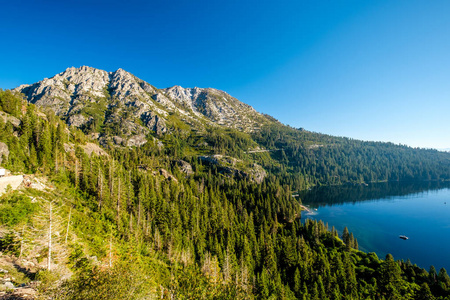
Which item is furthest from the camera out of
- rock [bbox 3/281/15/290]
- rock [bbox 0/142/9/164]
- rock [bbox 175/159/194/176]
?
rock [bbox 175/159/194/176]

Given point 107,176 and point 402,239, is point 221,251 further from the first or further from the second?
point 402,239

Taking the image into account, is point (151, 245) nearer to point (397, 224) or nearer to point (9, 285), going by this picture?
point (9, 285)

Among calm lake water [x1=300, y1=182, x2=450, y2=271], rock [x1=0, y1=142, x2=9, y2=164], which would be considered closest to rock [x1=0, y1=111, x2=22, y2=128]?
rock [x1=0, y1=142, x2=9, y2=164]

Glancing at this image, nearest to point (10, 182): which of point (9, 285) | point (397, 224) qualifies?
point (9, 285)

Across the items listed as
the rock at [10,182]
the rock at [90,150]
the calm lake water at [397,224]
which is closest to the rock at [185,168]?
the rock at [90,150]

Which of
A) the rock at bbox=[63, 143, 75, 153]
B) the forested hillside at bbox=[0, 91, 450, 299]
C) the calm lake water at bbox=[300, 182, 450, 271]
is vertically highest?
the rock at bbox=[63, 143, 75, 153]

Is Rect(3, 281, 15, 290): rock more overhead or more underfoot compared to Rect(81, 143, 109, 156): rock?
more underfoot

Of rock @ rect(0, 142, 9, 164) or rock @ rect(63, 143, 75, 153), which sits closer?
rock @ rect(0, 142, 9, 164)

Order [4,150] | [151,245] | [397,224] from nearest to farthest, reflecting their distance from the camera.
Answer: [4,150] < [151,245] < [397,224]

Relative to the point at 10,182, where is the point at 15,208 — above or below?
below

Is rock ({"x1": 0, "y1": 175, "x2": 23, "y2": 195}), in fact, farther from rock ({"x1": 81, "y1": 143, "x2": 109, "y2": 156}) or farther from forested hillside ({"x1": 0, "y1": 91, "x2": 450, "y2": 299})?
rock ({"x1": 81, "y1": 143, "x2": 109, "y2": 156})

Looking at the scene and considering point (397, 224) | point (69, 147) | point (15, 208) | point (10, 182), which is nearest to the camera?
point (15, 208)

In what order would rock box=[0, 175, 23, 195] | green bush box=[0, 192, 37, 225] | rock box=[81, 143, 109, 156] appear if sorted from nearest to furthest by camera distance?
green bush box=[0, 192, 37, 225] < rock box=[0, 175, 23, 195] < rock box=[81, 143, 109, 156]

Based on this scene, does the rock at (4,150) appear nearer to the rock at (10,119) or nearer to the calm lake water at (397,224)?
the rock at (10,119)
